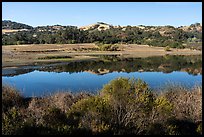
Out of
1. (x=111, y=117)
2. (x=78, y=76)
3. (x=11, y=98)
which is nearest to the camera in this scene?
(x=111, y=117)

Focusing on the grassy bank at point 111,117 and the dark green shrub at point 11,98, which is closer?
the grassy bank at point 111,117

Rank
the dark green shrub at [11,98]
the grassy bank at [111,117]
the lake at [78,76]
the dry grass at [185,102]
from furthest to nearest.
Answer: the lake at [78,76] → the dark green shrub at [11,98] → the dry grass at [185,102] → the grassy bank at [111,117]

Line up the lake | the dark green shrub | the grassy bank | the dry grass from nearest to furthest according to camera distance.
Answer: the grassy bank, the dry grass, the dark green shrub, the lake

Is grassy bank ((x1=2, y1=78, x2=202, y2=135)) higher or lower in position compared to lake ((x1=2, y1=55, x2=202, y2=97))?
higher

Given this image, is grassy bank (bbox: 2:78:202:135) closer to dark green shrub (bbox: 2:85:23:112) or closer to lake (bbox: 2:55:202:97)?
dark green shrub (bbox: 2:85:23:112)

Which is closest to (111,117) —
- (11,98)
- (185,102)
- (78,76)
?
(185,102)

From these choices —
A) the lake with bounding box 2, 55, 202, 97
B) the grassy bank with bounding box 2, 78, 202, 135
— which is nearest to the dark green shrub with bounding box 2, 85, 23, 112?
the grassy bank with bounding box 2, 78, 202, 135

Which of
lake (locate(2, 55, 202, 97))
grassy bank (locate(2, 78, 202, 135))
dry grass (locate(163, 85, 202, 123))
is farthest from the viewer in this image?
lake (locate(2, 55, 202, 97))

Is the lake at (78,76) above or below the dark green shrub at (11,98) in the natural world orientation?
below

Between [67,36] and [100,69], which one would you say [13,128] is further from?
[67,36]

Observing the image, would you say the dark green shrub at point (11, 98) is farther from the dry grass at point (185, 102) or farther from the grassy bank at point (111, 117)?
the dry grass at point (185, 102)

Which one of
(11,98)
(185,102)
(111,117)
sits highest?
(111,117)

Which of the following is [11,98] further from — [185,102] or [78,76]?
[78,76]

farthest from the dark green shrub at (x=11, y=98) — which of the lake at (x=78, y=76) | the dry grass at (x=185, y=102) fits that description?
the dry grass at (x=185, y=102)
